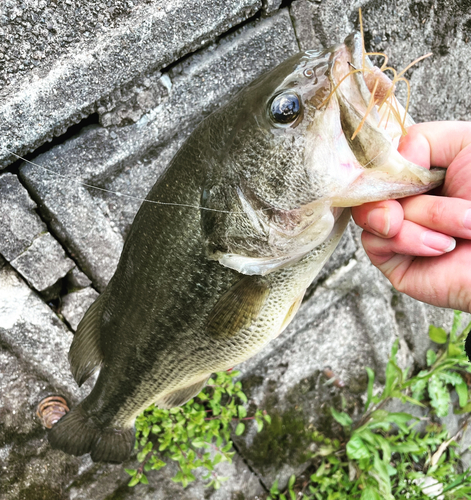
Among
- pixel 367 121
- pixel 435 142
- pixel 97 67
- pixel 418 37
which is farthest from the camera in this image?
pixel 418 37

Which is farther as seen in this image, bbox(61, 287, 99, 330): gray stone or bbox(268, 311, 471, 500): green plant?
bbox(268, 311, 471, 500): green plant

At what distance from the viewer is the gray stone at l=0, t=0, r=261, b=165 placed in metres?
1.37

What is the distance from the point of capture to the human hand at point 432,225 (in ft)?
3.44

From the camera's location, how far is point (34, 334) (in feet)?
5.71

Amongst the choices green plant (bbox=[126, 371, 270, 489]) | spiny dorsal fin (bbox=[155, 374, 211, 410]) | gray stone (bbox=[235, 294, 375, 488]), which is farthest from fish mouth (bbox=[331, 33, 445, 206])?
green plant (bbox=[126, 371, 270, 489])

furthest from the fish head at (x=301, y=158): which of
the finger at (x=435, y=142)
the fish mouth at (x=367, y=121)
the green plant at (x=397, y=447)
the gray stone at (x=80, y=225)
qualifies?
the green plant at (x=397, y=447)

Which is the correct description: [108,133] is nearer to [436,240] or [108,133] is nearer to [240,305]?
[240,305]

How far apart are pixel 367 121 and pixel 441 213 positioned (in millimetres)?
322

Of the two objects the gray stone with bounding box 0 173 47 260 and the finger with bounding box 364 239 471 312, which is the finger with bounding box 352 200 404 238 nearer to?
the finger with bounding box 364 239 471 312

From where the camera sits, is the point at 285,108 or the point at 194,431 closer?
the point at 285,108

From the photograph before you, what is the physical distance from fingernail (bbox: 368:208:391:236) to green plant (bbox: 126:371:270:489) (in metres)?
1.36

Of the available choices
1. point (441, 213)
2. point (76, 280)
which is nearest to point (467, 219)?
point (441, 213)

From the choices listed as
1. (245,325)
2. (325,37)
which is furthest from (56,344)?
(325,37)

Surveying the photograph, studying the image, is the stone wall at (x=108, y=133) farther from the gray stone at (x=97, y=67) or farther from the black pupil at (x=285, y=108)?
the black pupil at (x=285, y=108)
